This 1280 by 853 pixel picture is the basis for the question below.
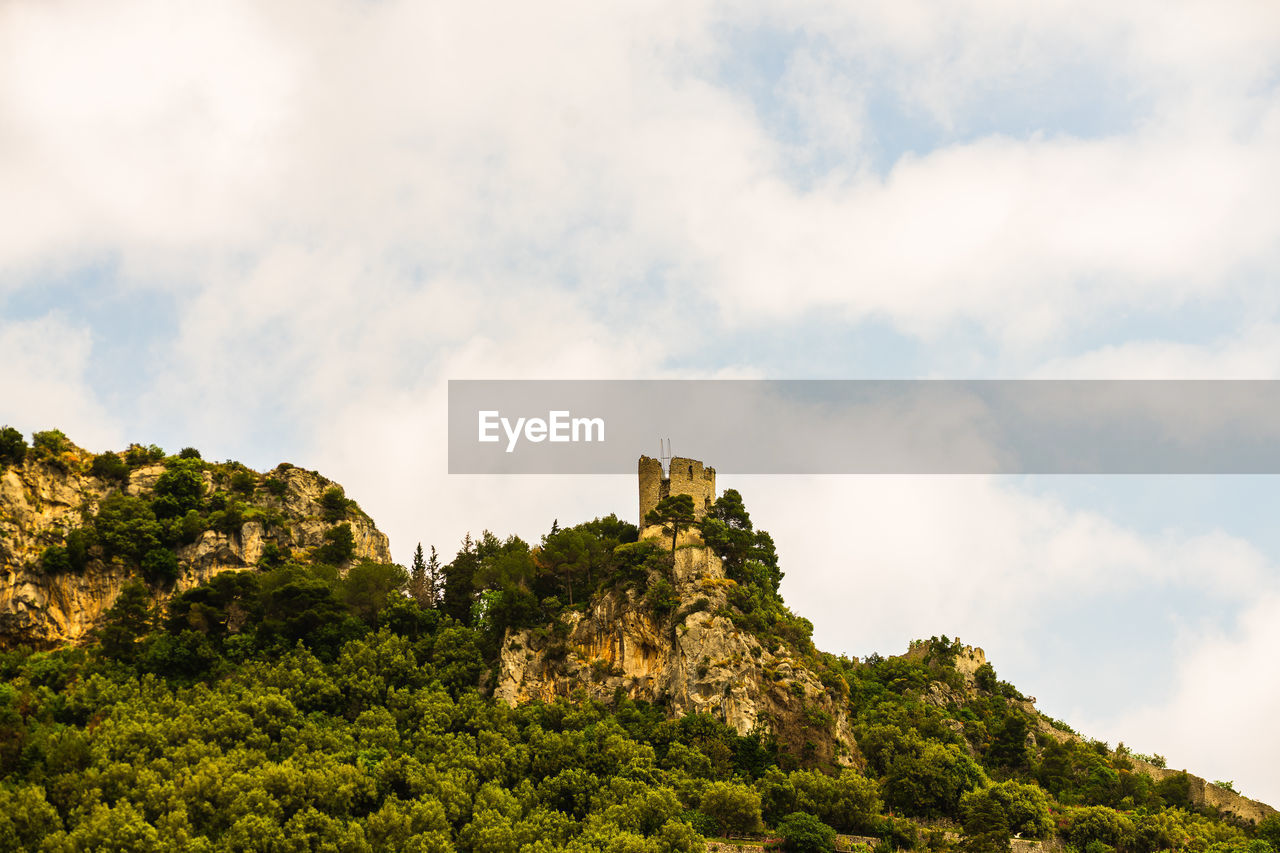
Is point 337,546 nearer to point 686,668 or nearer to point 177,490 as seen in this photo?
point 177,490

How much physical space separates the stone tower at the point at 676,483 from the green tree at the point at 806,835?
88.0 ft

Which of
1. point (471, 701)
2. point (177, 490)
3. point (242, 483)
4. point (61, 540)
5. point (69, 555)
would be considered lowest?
point (471, 701)

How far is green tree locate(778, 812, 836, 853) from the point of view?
47875mm

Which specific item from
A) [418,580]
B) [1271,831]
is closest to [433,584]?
[418,580]

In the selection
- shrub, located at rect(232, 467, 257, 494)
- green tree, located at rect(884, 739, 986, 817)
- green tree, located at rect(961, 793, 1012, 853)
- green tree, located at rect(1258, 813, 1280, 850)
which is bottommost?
green tree, located at rect(1258, 813, 1280, 850)

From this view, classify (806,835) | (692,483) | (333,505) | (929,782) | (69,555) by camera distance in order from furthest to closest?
(333,505)
(692,483)
(69,555)
(929,782)
(806,835)

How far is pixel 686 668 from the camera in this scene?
61.2 m

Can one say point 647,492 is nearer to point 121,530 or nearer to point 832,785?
point 832,785

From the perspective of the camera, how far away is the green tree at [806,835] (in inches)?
1885

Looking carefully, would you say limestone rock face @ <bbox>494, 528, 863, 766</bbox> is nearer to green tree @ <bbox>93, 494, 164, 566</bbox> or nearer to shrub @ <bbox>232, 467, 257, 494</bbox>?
green tree @ <bbox>93, 494, 164, 566</bbox>

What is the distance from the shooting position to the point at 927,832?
52969 millimetres

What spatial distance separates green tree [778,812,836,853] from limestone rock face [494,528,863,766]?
9106mm

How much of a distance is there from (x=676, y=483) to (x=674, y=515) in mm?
3603

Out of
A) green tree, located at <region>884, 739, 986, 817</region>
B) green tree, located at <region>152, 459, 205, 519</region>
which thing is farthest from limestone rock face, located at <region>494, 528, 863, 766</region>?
green tree, located at <region>152, 459, 205, 519</region>
